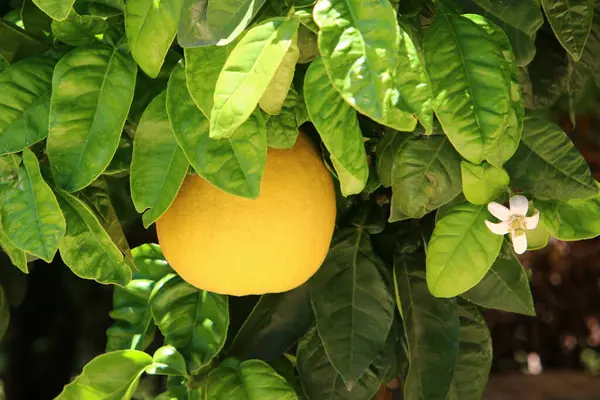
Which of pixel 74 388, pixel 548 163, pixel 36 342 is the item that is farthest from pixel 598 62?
pixel 36 342

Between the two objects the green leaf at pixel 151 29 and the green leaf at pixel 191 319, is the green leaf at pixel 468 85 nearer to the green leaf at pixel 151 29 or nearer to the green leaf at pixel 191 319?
the green leaf at pixel 151 29

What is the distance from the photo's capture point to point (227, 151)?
443mm

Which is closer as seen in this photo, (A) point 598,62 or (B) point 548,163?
(B) point 548,163

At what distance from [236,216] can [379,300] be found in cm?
15

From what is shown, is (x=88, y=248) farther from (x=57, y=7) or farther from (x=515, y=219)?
(x=515, y=219)

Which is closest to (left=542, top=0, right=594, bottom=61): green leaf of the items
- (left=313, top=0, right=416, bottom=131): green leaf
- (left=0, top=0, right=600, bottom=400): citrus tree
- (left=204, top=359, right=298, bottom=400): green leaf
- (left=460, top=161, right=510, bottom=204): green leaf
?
(left=0, top=0, right=600, bottom=400): citrus tree

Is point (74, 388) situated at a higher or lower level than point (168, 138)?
lower

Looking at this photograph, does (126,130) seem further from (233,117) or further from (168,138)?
(233,117)

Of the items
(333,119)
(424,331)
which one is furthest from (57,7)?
(424,331)

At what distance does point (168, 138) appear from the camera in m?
0.48

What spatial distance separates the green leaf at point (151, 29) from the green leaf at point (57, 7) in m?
0.05

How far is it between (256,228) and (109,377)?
18cm

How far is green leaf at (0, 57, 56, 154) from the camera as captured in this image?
0.46 m

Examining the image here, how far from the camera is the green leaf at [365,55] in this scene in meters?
0.33
